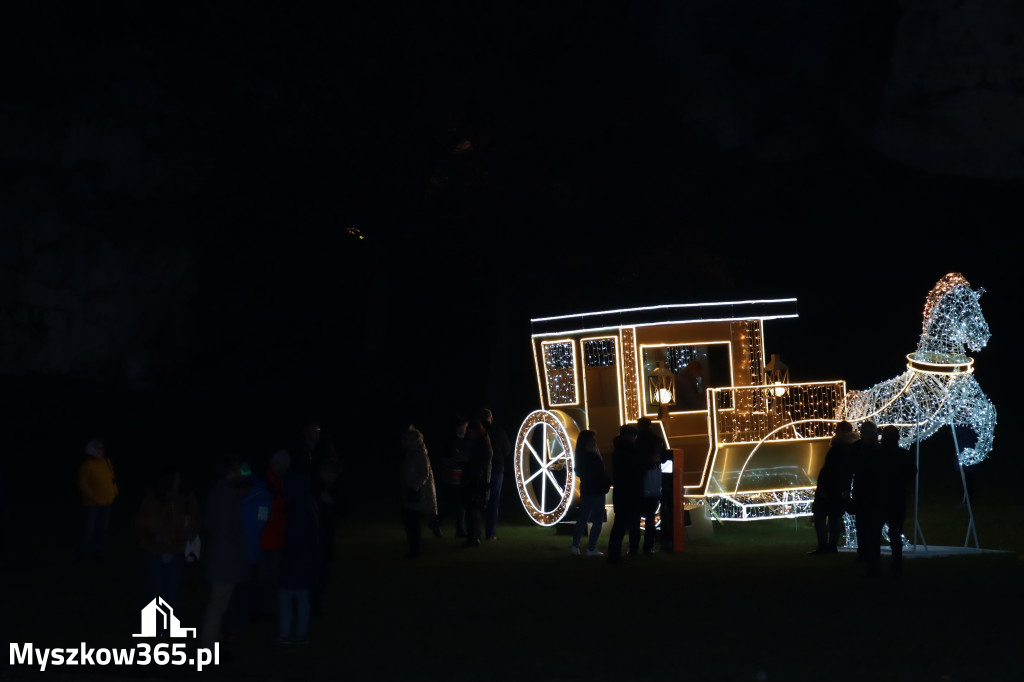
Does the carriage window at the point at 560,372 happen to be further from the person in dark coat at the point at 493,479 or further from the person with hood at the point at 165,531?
the person with hood at the point at 165,531

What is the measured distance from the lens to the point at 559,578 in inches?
510

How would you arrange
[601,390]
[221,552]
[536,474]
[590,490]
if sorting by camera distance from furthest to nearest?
[536,474], [601,390], [590,490], [221,552]

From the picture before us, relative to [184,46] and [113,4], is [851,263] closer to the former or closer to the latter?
[184,46]

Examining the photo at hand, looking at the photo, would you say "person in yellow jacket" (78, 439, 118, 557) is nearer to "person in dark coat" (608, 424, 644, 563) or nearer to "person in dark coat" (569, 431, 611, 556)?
"person in dark coat" (569, 431, 611, 556)

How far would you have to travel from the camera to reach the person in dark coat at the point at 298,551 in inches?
360

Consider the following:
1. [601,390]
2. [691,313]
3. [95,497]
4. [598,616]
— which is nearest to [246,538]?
[598,616]

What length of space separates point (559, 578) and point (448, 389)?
18.1 meters

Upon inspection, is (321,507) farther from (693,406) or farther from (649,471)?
(693,406)

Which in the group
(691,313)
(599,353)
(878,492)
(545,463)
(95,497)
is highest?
(691,313)

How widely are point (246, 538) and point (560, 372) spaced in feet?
30.1

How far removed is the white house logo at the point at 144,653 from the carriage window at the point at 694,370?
934 centimetres

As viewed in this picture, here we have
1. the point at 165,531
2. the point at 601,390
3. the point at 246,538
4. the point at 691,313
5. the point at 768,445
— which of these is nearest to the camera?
the point at 165,531

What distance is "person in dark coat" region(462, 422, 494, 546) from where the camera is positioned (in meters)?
16.1

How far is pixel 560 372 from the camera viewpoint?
60.8 feet
